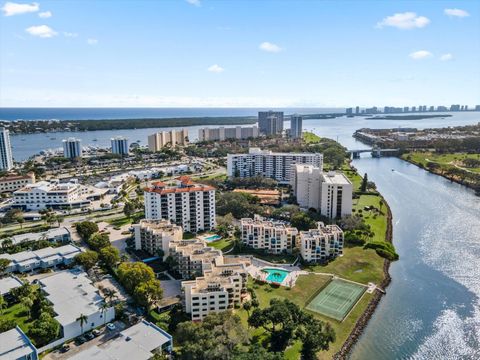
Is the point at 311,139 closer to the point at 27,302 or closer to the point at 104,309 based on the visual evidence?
the point at 104,309

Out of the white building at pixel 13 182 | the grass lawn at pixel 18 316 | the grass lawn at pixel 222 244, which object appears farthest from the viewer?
the white building at pixel 13 182

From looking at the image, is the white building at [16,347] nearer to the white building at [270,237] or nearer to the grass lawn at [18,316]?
the grass lawn at [18,316]

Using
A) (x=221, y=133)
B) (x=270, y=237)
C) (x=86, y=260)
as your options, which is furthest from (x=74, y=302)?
(x=221, y=133)

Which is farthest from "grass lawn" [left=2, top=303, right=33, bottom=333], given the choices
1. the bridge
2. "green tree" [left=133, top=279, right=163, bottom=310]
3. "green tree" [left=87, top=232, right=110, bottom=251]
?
the bridge

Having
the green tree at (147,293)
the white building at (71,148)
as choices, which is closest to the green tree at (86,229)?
the green tree at (147,293)

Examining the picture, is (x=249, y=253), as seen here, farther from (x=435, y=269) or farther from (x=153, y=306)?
(x=435, y=269)
